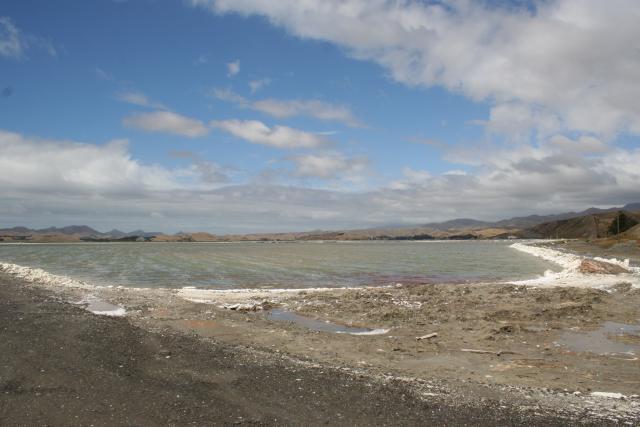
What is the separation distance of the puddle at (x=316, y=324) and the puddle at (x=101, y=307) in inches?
237

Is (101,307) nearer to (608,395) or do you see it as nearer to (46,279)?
(46,279)

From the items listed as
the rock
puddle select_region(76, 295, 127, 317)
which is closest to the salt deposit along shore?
puddle select_region(76, 295, 127, 317)

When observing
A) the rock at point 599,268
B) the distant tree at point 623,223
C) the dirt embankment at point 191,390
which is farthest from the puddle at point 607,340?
the distant tree at point 623,223

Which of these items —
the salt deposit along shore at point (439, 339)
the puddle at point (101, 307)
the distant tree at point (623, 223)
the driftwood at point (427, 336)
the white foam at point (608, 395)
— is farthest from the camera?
the distant tree at point (623, 223)

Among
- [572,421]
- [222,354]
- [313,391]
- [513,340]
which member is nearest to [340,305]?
[513,340]

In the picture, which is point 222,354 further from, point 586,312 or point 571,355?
point 586,312

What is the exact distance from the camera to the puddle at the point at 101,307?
18.0 metres

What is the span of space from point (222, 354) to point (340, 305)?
1003 cm

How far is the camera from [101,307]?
19.6 meters

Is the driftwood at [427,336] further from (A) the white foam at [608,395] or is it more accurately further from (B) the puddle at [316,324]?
(A) the white foam at [608,395]

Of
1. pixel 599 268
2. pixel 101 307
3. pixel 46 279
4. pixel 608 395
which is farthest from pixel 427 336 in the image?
pixel 46 279

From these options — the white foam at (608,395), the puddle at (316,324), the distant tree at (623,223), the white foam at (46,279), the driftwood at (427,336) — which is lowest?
the puddle at (316,324)

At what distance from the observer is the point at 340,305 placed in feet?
68.8

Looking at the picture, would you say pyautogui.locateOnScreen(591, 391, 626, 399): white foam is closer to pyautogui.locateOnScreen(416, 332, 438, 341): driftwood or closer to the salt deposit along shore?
the salt deposit along shore
